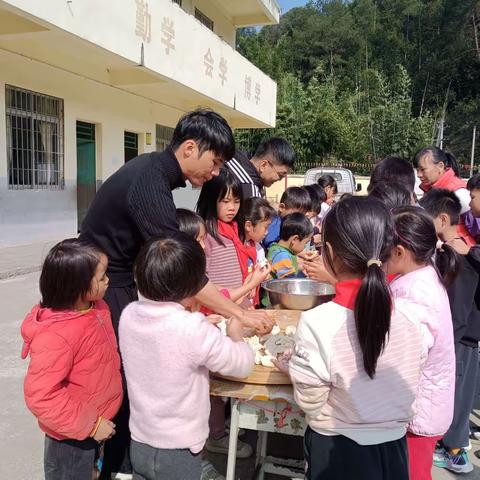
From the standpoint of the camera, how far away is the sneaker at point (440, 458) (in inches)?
99.5

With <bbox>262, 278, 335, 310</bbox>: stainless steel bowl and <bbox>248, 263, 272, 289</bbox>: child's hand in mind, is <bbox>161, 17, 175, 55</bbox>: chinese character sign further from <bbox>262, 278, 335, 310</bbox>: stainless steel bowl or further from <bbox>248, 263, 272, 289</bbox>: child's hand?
<bbox>248, 263, 272, 289</bbox>: child's hand

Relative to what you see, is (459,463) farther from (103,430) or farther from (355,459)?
(103,430)

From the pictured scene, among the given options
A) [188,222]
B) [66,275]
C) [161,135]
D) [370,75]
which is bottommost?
[66,275]

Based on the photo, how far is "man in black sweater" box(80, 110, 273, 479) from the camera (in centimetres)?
182

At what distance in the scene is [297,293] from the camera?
2.57 m

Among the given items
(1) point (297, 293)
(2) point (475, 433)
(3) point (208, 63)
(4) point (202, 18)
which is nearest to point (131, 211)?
(1) point (297, 293)

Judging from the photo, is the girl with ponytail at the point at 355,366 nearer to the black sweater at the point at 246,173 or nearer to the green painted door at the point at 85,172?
the black sweater at the point at 246,173

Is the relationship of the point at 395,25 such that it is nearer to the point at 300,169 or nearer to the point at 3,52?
the point at 300,169

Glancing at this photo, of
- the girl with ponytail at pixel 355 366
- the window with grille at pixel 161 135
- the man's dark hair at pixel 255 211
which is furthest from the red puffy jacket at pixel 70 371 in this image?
the window with grille at pixel 161 135

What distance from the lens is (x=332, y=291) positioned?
2.68 m

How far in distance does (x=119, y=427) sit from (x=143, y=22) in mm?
7194

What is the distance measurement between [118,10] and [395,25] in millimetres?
33418

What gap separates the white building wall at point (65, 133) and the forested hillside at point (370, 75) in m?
12.5

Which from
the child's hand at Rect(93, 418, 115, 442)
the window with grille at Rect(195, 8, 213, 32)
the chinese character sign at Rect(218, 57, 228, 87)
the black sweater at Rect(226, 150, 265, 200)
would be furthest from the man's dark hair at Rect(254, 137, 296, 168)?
the window with grille at Rect(195, 8, 213, 32)
